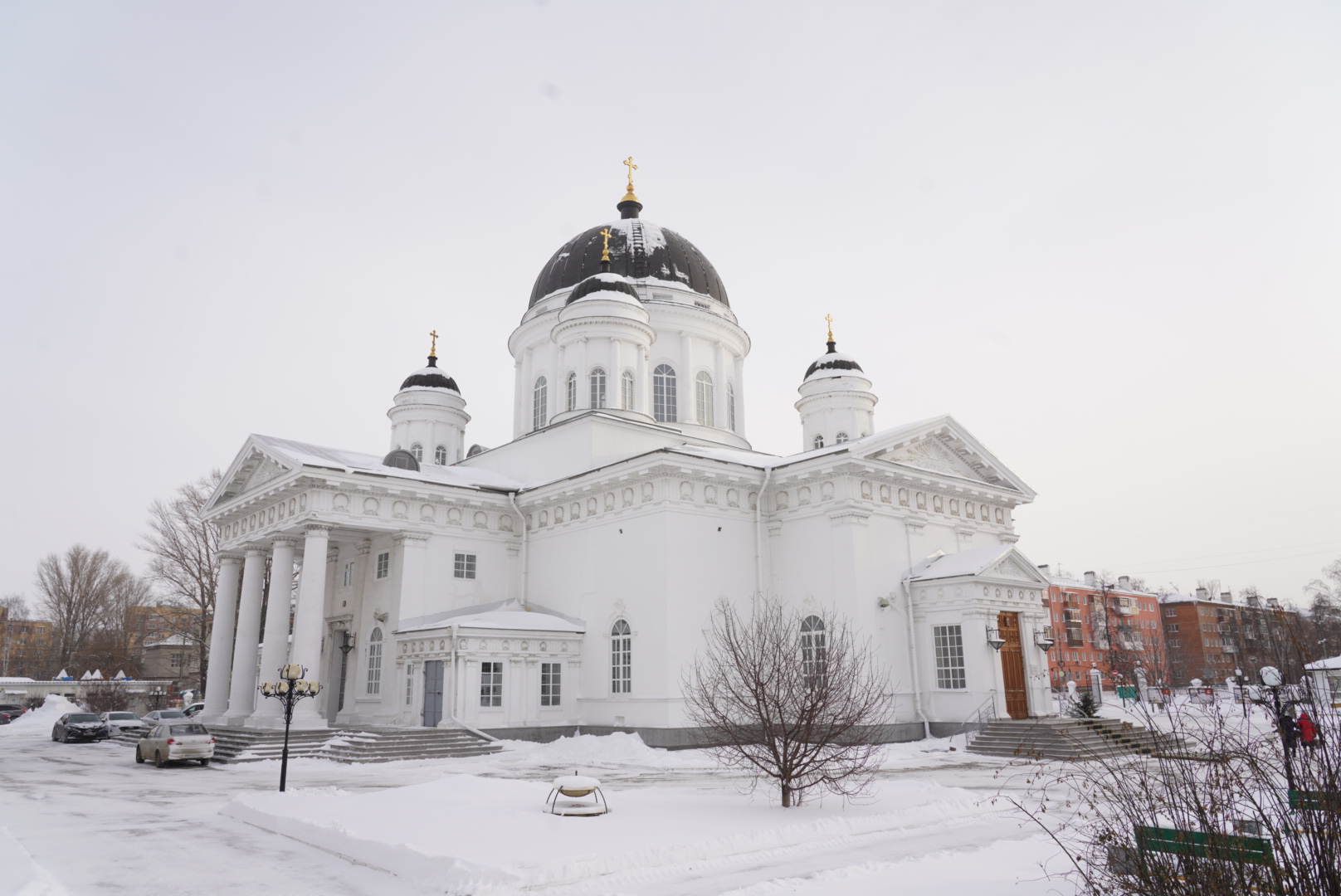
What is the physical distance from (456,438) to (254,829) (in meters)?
27.2

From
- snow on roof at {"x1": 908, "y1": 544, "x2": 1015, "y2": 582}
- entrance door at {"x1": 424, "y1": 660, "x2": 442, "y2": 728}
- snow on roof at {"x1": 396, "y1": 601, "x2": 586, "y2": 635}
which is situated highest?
snow on roof at {"x1": 908, "y1": 544, "x2": 1015, "y2": 582}

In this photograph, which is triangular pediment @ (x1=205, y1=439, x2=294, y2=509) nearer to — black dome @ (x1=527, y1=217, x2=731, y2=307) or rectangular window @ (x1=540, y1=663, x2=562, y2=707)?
rectangular window @ (x1=540, y1=663, x2=562, y2=707)

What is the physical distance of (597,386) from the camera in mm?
30422

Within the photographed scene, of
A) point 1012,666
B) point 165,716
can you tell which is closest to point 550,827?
point 1012,666

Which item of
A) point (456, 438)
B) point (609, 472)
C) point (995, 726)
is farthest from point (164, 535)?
point (995, 726)

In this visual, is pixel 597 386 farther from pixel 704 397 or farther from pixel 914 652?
pixel 914 652

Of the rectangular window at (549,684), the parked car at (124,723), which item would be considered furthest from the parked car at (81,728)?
the rectangular window at (549,684)

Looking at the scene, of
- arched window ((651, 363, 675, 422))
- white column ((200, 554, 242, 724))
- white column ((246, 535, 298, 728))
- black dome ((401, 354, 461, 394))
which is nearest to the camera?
white column ((246, 535, 298, 728))

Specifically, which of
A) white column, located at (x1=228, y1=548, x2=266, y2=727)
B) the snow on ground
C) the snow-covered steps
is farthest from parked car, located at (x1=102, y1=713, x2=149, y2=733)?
the snow on ground

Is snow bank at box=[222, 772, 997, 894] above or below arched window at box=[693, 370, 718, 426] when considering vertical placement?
below

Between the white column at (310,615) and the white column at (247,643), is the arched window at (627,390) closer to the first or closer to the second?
the white column at (310,615)

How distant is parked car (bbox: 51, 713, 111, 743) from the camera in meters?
28.9

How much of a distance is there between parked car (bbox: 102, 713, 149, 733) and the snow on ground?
13607 millimetres

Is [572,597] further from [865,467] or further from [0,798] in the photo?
[0,798]
